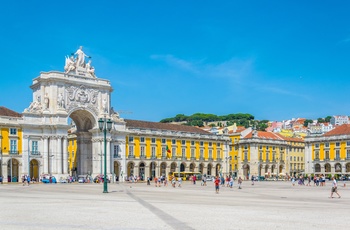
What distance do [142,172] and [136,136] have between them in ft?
22.7

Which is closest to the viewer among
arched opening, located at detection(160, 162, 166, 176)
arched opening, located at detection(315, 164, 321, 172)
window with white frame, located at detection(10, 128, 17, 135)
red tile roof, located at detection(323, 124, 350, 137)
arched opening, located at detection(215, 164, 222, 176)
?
window with white frame, located at detection(10, 128, 17, 135)

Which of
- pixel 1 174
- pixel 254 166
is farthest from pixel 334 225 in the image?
pixel 254 166

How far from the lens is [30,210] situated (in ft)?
72.2

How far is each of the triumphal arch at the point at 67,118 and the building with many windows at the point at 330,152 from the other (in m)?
49.9

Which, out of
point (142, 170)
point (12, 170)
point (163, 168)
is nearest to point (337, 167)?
point (163, 168)

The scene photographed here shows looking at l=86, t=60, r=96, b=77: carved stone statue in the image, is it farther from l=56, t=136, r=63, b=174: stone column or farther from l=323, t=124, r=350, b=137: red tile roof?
l=323, t=124, r=350, b=137: red tile roof

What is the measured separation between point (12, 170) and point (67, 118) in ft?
37.0

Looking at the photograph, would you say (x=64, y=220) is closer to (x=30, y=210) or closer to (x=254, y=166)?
(x=30, y=210)

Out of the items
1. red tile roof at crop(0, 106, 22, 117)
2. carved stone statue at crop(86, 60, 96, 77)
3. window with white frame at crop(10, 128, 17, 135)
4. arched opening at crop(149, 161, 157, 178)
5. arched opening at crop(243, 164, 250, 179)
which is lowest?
arched opening at crop(243, 164, 250, 179)

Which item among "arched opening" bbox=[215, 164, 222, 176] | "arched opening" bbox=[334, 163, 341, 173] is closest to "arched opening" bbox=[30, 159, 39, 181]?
"arched opening" bbox=[215, 164, 222, 176]

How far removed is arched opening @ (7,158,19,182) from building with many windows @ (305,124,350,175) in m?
67.8

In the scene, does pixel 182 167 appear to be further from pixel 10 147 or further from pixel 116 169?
pixel 10 147

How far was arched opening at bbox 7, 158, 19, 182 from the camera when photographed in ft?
246

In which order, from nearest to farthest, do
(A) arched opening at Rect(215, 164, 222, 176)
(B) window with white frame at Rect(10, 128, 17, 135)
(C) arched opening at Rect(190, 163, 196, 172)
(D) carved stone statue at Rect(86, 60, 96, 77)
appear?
(B) window with white frame at Rect(10, 128, 17, 135) → (D) carved stone statue at Rect(86, 60, 96, 77) → (C) arched opening at Rect(190, 163, 196, 172) → (A) arched opening at Rect(215, 164, 222, 176)
